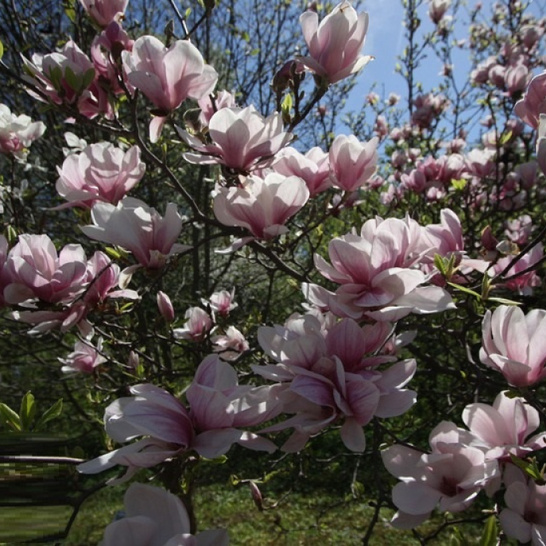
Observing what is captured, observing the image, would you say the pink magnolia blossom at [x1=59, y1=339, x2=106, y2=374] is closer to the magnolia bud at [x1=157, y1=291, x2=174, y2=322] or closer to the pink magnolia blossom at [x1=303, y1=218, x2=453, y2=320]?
the magnolia bud at [x1=157, y1=291, x2=174, y2=322]

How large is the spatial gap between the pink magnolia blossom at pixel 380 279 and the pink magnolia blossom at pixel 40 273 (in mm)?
447

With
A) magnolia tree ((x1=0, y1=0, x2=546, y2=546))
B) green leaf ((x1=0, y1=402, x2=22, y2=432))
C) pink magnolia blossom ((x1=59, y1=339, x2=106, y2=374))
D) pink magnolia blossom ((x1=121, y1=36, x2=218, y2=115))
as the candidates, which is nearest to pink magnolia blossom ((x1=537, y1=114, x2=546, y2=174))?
magnolia tree ((x1=0, y1=0, x2=546, y2=546))

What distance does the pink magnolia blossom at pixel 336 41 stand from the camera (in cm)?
103

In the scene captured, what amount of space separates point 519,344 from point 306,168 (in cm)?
51

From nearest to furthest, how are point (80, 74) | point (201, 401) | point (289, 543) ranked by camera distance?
point (201, 401), point (80, 74), point (289, 543)

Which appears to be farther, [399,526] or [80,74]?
[80,74]

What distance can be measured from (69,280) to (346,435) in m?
0.55

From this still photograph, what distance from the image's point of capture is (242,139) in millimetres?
931

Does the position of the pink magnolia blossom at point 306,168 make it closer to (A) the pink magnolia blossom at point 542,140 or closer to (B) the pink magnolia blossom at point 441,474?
(A) the pink magnolia blossom at point 542,140

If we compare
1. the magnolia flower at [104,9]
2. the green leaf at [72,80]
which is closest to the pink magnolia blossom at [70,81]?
the green leaf at [72,80]

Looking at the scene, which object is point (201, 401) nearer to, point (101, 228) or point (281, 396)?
point (281, 396)

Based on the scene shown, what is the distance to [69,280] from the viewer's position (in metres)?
0.94

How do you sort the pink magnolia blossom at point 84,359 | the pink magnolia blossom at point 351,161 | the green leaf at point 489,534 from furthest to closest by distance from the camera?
1. the pink magnolia blossom at point 84,359
2. the pink magnolia blossom at point 351,161
3. the green leaf at point 489,534

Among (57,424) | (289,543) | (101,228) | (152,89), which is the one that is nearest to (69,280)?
(101,228)
